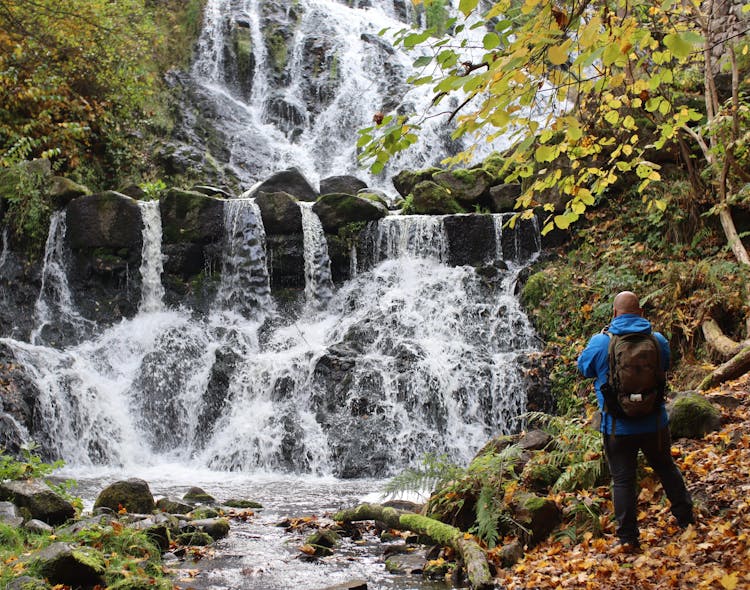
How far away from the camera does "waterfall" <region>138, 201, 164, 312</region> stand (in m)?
14.8

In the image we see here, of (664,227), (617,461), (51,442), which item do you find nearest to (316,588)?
(617,461)

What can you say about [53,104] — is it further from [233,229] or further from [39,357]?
[39,357]

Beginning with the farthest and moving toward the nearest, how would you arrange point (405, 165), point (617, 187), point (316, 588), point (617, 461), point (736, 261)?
point (405, 165)
point (617, 187)
point (736, 261)
point (316, 588)
point (617, 461)

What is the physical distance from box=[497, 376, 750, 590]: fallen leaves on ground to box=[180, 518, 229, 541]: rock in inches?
115

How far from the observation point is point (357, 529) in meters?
6.22

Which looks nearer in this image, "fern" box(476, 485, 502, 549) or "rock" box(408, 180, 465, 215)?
"fern" box(476, 485, 502, 549)

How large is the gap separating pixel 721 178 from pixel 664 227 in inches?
68.8

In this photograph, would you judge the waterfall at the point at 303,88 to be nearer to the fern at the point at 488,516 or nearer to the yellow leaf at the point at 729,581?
the fern at the point at 488,516

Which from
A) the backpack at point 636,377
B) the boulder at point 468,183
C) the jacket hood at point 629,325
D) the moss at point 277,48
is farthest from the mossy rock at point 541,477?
the moss at point 277,48

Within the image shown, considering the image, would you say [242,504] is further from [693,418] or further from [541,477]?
[693,418]

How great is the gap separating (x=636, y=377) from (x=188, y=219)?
42.5 feet

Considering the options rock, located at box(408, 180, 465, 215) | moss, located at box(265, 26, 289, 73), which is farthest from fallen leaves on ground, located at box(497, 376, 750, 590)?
moss, located at box(265, 26, 289, 73)

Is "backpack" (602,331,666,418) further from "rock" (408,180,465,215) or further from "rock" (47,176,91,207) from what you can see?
"rock" (47,176,91,207)

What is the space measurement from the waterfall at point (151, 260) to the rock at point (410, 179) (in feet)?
20.2
